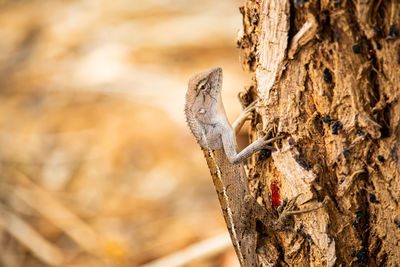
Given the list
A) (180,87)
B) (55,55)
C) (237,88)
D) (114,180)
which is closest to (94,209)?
(114,180)

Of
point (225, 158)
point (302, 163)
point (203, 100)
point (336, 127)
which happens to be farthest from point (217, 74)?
point (336, 127)

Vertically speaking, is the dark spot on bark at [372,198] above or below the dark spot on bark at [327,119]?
below

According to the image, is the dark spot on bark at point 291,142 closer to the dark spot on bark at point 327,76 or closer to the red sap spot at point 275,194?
the red sap spot at point 275,194

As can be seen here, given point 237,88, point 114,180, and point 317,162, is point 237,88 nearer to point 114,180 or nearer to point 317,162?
point 114,180

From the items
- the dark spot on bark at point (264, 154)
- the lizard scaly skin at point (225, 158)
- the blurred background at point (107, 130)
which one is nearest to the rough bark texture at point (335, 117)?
the dark spot on bark at point (264, 154)

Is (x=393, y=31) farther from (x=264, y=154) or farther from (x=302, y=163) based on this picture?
(x=264, y=154)
